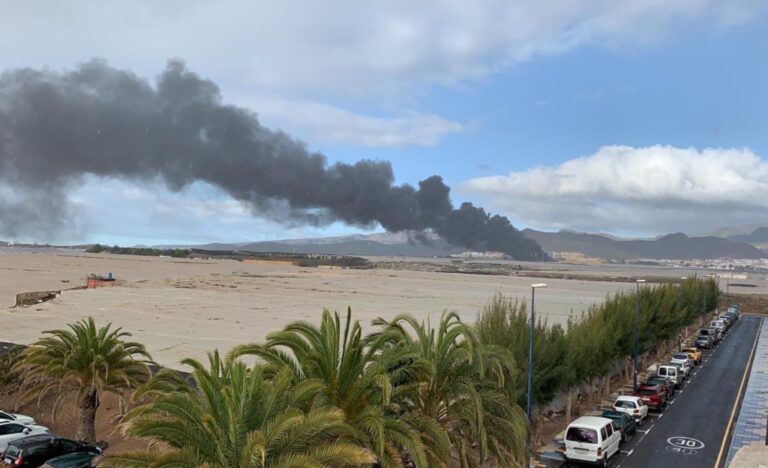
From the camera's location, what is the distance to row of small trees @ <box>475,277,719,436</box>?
24062 millimetres

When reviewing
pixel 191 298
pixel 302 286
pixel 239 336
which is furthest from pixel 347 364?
pixel 302 286

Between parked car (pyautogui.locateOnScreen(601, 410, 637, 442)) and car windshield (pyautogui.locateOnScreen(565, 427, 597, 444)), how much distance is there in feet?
11.6

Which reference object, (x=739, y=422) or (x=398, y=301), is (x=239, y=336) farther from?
(x=398, y=301)

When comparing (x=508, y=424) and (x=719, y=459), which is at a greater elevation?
(x=508, y=424)

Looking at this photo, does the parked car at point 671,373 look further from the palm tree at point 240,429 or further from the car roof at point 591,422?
the palm tree at point 240,429

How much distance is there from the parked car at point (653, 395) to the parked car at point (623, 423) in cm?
504

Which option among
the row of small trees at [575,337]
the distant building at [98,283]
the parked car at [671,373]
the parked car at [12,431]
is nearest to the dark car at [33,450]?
the parked car at [12,431]

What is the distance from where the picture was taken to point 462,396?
1588cm

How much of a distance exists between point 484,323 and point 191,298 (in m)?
60.1

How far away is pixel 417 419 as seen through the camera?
1372 cm

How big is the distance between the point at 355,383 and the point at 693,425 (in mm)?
23230

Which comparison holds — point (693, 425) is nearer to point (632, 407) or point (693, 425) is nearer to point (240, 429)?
point (632, 407)

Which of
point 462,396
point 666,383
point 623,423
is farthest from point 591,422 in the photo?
point 666,383

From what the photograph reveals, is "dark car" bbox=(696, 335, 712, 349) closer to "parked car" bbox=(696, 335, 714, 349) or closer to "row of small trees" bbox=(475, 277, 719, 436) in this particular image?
"parked car" bbox=(696, 335, 714, 349)
